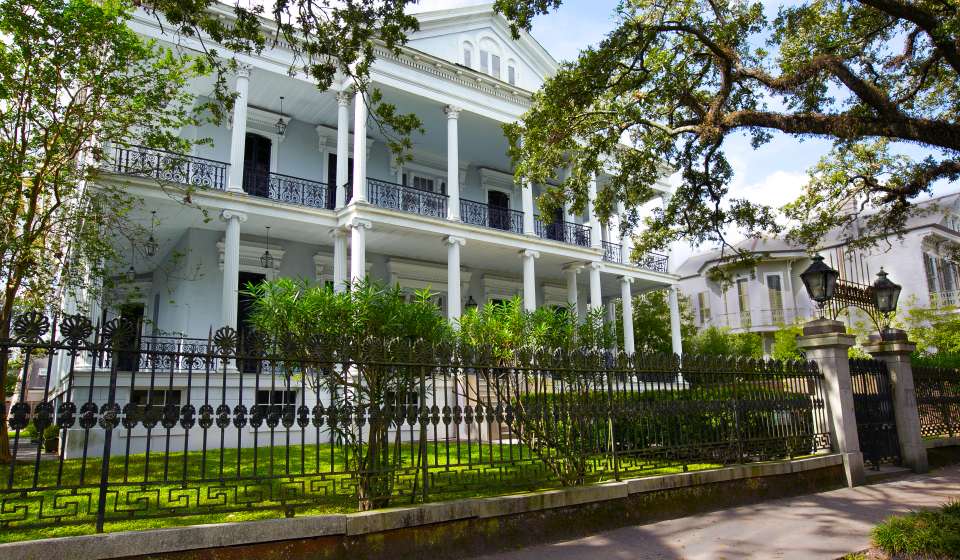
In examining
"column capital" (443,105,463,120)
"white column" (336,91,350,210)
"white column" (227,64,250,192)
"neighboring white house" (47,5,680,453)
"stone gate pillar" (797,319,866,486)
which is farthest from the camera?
"column capital" (443,105,463,120)

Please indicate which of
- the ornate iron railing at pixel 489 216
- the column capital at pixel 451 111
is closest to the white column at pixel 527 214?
the ornate iron railing at pixel 489 216

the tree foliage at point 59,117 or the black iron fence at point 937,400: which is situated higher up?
the tree foliage at point 59,117

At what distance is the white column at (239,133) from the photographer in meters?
13.8

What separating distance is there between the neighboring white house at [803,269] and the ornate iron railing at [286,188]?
57.0ft

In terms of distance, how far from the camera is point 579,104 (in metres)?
9.62

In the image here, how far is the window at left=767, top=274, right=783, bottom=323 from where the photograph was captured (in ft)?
101

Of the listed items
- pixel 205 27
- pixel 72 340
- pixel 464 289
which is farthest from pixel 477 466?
pixel 464 289

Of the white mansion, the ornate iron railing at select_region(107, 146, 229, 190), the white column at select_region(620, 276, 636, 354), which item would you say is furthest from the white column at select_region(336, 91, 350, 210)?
→ the white column at select_region(620, 276, 636, 354)

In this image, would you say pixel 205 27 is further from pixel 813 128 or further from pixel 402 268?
pixel 402 268

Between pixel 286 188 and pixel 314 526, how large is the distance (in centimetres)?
1267

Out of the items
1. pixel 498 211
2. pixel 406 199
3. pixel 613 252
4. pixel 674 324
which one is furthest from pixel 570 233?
pixel 406 199

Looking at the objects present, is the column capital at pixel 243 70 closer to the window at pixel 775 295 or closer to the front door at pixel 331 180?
the front door at pixel 331 180

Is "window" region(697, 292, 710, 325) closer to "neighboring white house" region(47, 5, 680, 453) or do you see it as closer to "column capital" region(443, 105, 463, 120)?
"neighboring white house" region(47, 5, 680, 453)

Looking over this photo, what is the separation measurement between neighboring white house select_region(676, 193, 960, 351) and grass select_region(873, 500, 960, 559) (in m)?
22.4
